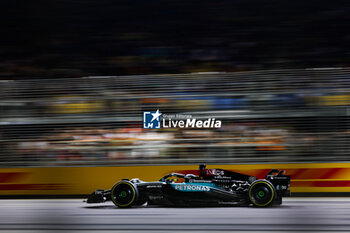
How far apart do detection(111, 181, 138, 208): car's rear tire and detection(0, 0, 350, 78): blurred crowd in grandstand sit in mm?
6001

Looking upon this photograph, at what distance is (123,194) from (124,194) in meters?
0.02

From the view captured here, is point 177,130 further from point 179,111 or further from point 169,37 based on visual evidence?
point 169,37

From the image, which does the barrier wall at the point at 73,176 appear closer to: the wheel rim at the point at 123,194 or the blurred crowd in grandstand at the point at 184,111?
the blurred crowd in grandstand at the point at 184,111

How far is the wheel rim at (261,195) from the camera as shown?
26.9ft

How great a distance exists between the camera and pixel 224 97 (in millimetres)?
11234

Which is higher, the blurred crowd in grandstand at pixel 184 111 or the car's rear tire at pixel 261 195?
the blurred crowd in grandstand at pixel 184 111

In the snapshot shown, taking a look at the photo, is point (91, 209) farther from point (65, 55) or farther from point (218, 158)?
point (65, 55)

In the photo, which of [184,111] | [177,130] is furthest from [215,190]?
[184,111]

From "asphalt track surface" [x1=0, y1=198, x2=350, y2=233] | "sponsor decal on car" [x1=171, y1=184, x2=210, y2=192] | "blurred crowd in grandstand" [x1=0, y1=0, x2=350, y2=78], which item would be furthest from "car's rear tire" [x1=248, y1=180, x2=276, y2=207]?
"blurred crowd in grandstand" [x1=0, y1=0, x2=350, y2=78]

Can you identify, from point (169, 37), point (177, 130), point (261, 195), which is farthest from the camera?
point (169, 37)

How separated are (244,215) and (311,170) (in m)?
4.18

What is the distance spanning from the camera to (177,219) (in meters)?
6.78

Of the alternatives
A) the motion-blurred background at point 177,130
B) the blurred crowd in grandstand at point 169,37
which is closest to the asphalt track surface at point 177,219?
the motion-blurred background at point 177,130

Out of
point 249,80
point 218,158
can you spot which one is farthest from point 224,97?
point 218,158
